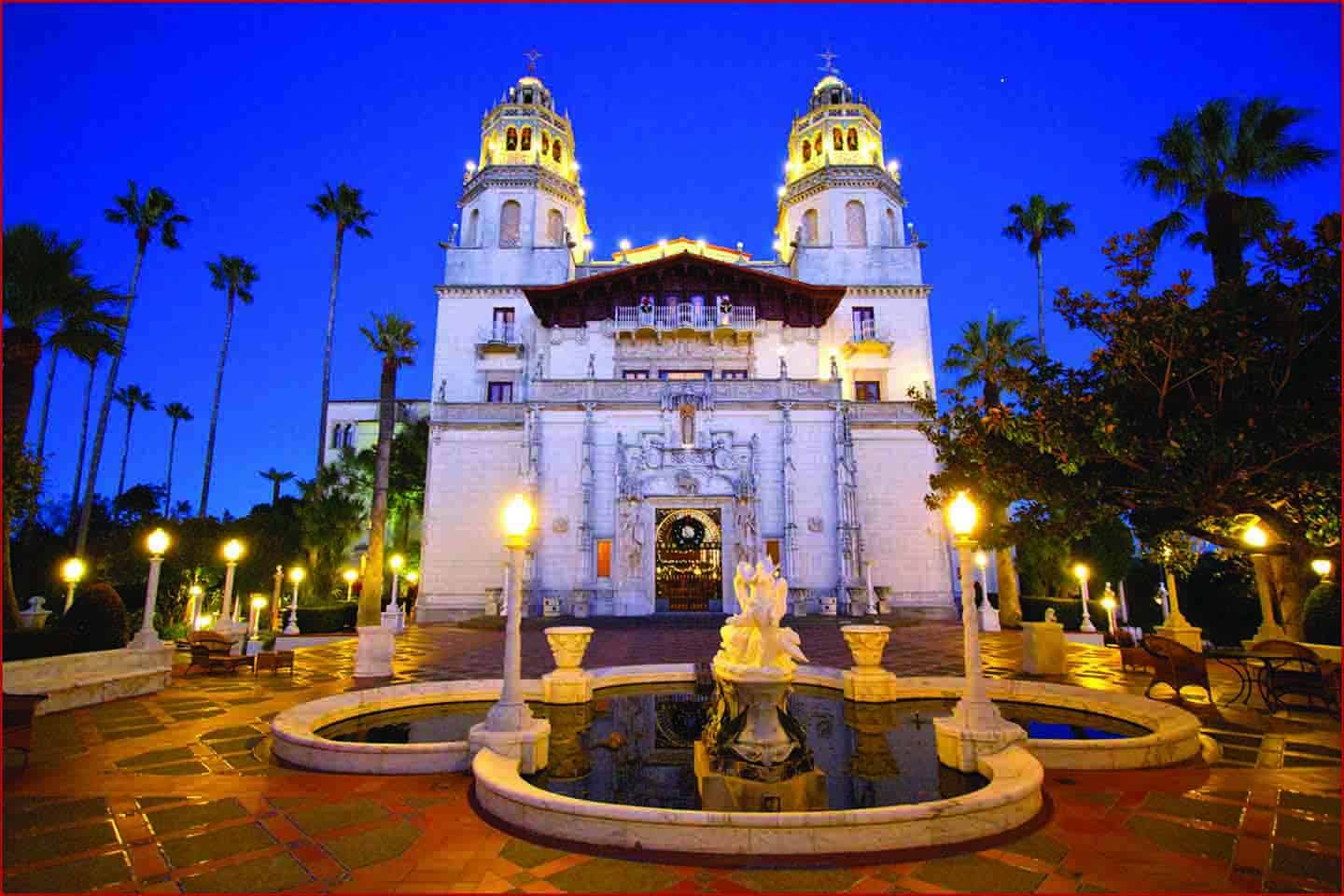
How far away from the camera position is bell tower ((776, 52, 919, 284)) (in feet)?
105

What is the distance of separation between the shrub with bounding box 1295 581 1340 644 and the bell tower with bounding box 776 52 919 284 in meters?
22.5

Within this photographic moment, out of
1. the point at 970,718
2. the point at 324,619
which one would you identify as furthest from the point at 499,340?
the point at 970,718

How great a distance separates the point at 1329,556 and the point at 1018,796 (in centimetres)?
733

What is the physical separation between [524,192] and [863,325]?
19.3 m

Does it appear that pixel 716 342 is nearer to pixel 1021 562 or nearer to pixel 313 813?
pixel 1021 562

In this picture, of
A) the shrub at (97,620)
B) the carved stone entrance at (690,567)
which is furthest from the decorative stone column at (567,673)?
the carved stone entrance at (690,567)

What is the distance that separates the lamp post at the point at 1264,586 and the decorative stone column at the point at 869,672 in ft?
23.6

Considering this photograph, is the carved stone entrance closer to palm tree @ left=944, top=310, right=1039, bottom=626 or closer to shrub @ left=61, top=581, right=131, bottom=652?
palm tree @ left=944, top=310, right=1039, bottom=626

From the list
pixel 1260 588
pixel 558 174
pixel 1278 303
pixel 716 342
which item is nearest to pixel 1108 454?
pixel 1278 303

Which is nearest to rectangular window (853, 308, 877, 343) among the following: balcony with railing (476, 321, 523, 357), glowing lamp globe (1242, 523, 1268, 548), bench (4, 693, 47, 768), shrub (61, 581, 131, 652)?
balcony with railing (476, 321, 523, 357)

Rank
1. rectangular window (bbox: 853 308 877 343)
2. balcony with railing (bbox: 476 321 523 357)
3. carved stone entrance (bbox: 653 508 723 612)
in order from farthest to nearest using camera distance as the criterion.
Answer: rectangular window (bbox: 853 308 877 343) < balcony with railing (bbox: 476 321 523 357) < carved stone entrance (bbox: 653 508 723 612)

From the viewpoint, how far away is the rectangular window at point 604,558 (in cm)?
2441

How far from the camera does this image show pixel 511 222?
1304 inches

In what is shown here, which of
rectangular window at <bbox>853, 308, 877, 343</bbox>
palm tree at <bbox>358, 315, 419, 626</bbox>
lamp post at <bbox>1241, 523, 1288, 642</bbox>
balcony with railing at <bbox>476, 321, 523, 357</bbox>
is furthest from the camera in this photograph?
rectangular window at <bbox>853, 308, 877, 343</bbox>
